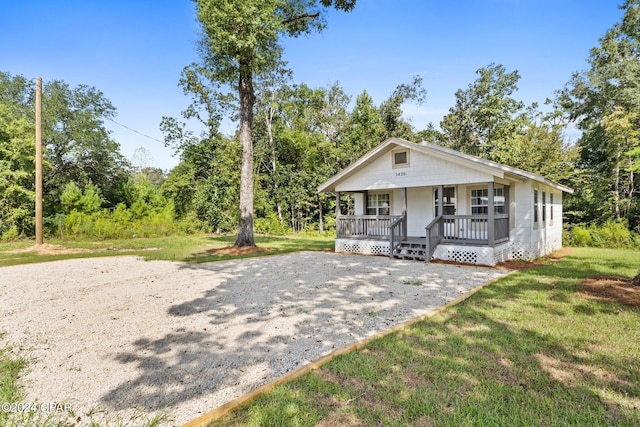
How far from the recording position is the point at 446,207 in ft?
40.8

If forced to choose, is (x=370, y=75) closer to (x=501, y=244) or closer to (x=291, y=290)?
(x=501, y=244)

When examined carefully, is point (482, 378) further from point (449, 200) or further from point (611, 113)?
point (611, 113)

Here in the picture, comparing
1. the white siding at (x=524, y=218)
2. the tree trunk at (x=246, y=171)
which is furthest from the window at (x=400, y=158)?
the tree trunk at (x=246, y=171)

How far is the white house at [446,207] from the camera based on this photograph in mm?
10023

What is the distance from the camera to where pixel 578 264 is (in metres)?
9.61

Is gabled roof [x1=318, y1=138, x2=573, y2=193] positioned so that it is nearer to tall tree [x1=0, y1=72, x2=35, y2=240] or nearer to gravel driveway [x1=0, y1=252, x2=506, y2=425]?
gravel driveway [x1=0, y1=252, x2=506, y2=425]

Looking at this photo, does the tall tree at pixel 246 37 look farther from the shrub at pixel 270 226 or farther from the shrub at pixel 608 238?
the shrub at pixel 608 238

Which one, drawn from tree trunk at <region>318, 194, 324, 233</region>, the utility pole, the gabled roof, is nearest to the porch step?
the gabled roof

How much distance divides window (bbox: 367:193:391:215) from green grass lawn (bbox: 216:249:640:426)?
9.33 m

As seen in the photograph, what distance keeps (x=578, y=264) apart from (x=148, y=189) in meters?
26.1

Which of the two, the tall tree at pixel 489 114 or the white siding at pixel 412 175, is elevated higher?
the tall tree at pixel 489 114

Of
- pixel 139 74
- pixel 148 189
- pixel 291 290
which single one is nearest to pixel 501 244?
pixel 291 290

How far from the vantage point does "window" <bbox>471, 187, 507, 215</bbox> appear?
1152cm

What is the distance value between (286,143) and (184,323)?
2375cm
